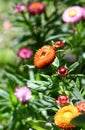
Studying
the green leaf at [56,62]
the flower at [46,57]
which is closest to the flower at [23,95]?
the green leaf at [56,62]

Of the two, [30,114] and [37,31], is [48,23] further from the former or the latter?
[30,114]

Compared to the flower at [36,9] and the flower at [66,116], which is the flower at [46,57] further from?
the flower at [36,9]

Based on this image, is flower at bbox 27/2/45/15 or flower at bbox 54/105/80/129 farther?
flower at bbox 27/2/45/15

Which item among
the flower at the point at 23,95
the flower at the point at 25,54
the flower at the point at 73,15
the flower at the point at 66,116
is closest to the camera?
the flower at the point at 66,116

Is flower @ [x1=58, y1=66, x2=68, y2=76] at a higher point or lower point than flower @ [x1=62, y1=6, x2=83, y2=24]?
lower

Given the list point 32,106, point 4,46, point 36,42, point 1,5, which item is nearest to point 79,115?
point 32,106

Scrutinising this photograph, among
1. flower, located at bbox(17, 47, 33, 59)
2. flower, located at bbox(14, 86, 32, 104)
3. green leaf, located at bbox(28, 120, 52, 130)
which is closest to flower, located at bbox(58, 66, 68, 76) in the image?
green leaf, located at bbox(28, 120, 52, 130)

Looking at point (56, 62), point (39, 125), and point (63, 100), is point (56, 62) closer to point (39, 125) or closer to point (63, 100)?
point (63, 100)

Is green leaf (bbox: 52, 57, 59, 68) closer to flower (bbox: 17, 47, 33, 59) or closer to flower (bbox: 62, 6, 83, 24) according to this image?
flower (bbox: 62, 6, 83, 24)
